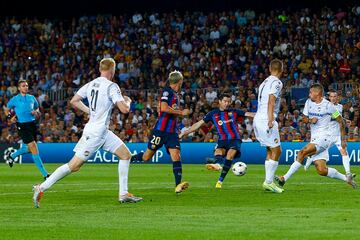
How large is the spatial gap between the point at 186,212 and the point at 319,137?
219 inches

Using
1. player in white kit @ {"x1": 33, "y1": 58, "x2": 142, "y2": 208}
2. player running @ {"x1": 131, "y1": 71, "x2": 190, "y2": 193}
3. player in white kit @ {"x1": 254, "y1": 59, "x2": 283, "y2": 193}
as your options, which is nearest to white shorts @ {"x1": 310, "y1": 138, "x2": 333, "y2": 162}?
player in white kit @ {"x1": 254, "y1": 59, "x2": 283, "y2": 193}

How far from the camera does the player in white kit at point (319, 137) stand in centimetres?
1827

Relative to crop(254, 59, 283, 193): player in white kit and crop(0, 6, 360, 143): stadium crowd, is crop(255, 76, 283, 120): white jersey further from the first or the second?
crop(0, 6, 360, 143): stadium crowd

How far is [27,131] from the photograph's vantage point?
23.5 m

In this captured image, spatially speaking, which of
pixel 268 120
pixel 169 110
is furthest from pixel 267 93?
pixel 169 110

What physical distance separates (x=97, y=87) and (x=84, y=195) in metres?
3.03

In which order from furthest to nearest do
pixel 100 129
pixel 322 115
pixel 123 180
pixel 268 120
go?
pixel 322 115, pixel 268 120, pixel 123 180, pixel 100 129

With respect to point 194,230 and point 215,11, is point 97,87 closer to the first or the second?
point 194,230

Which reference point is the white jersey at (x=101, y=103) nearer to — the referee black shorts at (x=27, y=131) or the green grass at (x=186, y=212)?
the green grass at (x=186, y=212)

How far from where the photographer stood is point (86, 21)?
4750 centimetres

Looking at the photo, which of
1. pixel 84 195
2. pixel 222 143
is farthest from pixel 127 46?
pixel 84 195

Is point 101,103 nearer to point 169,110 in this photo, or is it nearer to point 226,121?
point 169,110

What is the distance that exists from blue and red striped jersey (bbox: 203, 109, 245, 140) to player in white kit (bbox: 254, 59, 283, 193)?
2.36 meters

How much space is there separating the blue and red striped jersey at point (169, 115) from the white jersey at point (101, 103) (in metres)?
2.72
